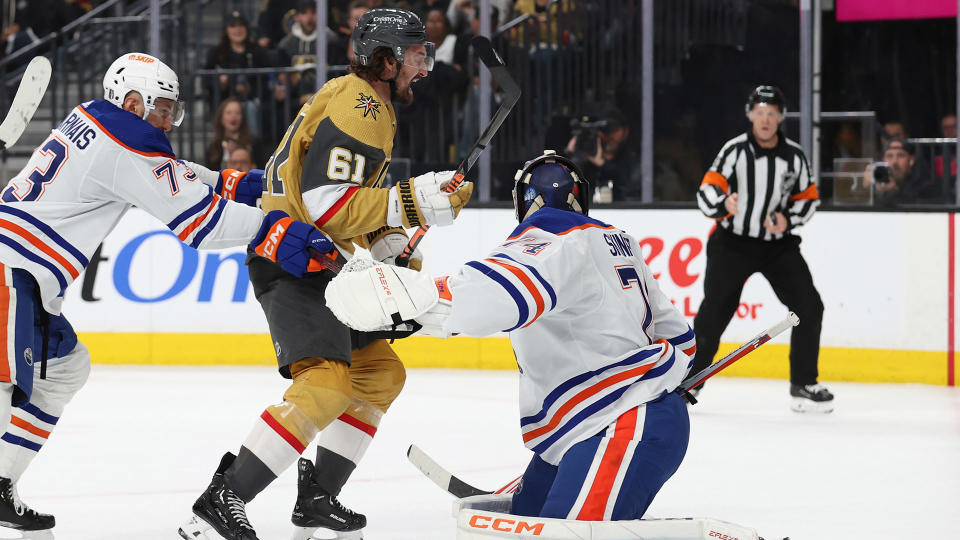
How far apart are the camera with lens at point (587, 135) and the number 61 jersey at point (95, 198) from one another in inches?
157

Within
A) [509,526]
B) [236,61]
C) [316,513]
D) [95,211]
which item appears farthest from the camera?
[236,61]

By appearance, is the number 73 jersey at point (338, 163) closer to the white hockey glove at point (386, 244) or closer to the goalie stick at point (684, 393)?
Answer: the white hockey glove at point (386, 244)

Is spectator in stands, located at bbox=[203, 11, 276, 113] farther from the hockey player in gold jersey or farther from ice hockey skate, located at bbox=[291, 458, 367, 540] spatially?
ice hockey skate, located at bbox=[291, 458, 367, 540]

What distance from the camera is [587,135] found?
6746mm

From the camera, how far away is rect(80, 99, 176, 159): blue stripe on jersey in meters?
2.75

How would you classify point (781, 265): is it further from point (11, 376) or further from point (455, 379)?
point (11, 376)

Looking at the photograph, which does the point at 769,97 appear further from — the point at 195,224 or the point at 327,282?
the point at 195,224

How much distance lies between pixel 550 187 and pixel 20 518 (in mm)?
1505

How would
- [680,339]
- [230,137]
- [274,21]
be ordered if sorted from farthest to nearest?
[274,21]
[230,137]
[680,339]

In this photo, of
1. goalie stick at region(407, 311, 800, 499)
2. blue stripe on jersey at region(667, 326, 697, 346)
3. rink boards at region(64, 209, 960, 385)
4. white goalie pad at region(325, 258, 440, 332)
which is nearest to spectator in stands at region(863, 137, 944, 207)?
rink boards at region(64, 209, 960, 385)

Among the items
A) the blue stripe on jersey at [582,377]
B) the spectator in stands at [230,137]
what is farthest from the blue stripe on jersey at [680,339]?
the spectator in stands at [230,137]

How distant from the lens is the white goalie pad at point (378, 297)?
6.50ft

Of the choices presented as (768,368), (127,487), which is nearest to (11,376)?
(127,487)

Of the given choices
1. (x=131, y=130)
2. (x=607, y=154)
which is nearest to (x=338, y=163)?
(x=131, y=130)
